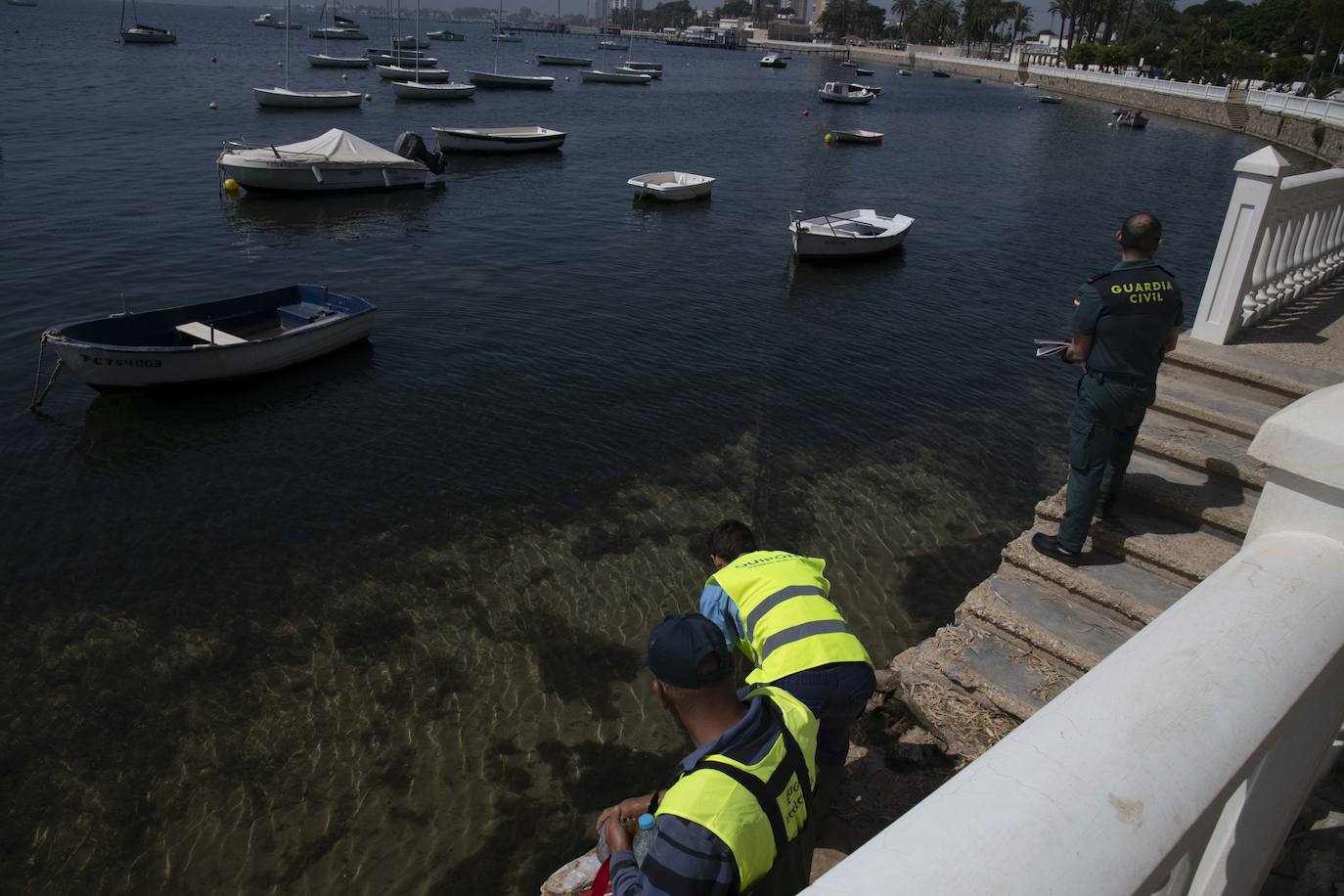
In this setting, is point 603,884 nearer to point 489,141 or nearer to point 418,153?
point 418,153

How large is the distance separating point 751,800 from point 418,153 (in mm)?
34545

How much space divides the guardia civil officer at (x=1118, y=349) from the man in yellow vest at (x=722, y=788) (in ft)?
11.6

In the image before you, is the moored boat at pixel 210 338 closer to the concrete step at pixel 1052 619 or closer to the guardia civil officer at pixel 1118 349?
the concrete step at pixel 1052 619

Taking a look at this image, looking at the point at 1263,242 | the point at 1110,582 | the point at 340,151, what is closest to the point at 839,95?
the point at 340,151

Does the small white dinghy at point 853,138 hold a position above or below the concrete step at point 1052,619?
above

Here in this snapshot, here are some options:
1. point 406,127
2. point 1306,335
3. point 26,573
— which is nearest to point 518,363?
point 26,573

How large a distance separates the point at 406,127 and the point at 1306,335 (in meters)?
47.3

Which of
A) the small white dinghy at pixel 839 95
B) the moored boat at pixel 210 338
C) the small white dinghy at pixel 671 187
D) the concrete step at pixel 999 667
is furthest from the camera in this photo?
the small white dinghy at pixel 839 95

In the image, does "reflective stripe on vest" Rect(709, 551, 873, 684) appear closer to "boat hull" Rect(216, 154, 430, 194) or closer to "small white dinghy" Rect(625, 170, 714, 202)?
"small white dinghy" Rect(625, 170, 714, 202)

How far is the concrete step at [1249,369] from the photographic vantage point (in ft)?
23.9

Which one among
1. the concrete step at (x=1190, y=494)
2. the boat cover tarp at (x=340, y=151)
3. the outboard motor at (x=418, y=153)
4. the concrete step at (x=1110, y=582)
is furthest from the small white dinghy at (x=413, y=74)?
the concrete step at (x=1110, y=582)

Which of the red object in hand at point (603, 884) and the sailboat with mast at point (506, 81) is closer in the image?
the red object in hand at point (603, 884)

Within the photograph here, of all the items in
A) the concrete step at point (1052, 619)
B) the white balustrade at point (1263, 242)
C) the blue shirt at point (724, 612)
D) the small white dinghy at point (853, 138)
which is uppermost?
the small white dinghy at point (853, 138)

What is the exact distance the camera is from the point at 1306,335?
28.2ft
